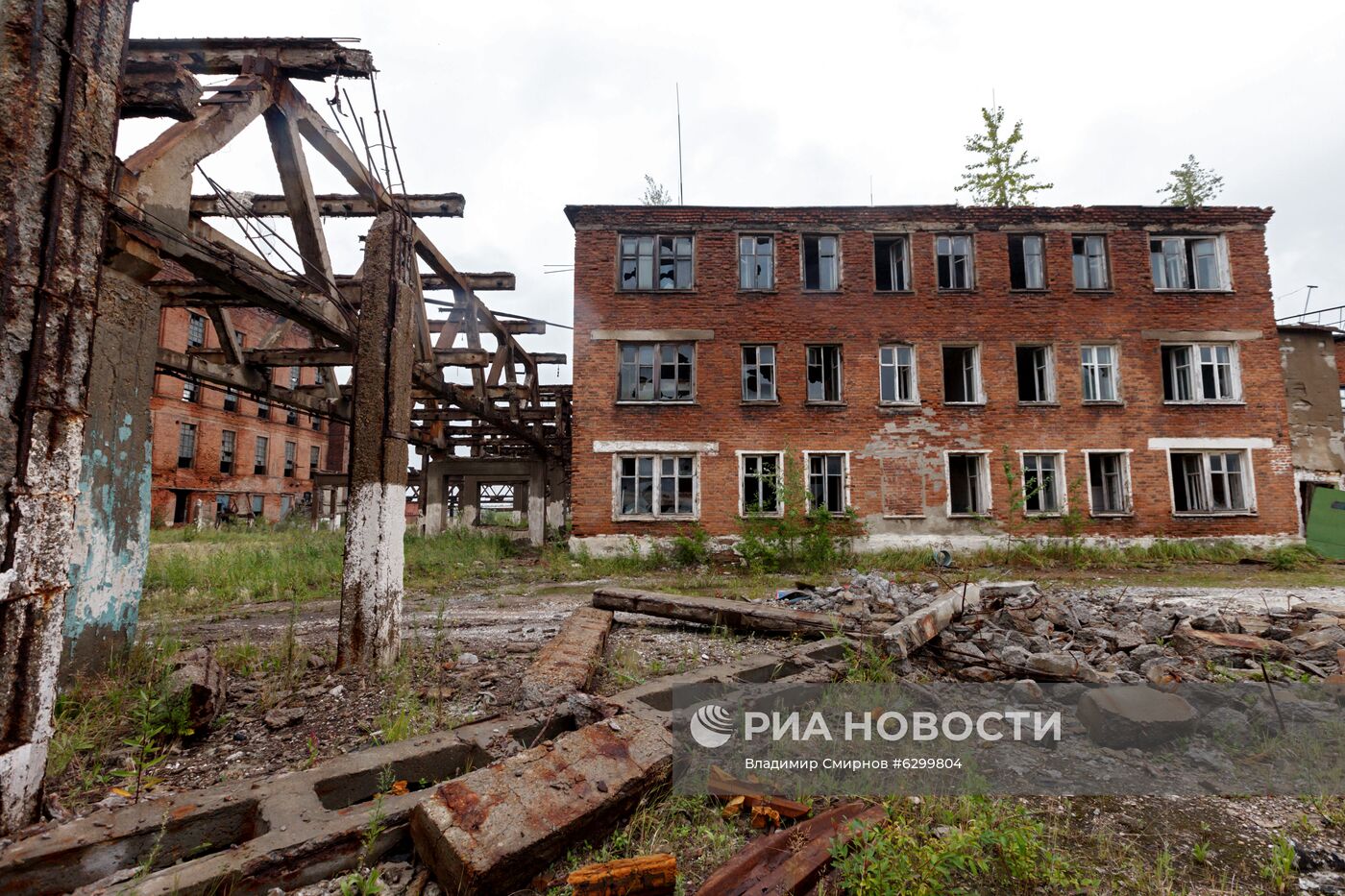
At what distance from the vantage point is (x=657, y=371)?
1469 cm

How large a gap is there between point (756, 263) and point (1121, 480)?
1036cm

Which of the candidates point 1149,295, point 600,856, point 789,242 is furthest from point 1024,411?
point 600,856

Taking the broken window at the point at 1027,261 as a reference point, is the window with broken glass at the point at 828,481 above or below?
below

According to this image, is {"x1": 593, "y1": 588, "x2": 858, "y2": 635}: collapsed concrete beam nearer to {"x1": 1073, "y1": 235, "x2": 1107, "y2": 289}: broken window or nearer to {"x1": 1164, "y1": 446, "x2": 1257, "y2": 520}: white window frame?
{"x1": 1164, "y1": 446, "x2": 1257, "y2": 520}: white window frame

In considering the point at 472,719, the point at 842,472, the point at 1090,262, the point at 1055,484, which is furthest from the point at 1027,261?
the point at 472,719

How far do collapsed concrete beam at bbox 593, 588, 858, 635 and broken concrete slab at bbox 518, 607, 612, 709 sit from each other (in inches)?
28.0

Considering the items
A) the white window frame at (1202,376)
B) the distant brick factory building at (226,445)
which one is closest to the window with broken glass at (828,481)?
the white window frame at (1202,376)

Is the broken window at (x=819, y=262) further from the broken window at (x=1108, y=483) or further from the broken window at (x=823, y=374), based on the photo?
the broken window at (x=1108, y=483)

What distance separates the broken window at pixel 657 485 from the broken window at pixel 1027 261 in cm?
964

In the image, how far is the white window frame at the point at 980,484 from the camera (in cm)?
1423

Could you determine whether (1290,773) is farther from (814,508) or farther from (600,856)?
(814,508)

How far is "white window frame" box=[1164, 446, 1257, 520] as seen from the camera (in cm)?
1441

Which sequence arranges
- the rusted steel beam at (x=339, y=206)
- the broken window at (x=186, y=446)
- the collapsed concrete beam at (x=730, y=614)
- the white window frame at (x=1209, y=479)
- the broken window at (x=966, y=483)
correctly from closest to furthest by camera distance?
1. the collapsed concrete beam at (x=730, y=614)
2. the rusted steel beam at (x=339, y=206)
3. the white window frame at (x=1209, y=479)
4. the broken window at (x=966, y=483)
5. the broken window at (x=186, y=446)

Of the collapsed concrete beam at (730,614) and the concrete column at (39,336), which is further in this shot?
the collapsed concrete beam at (730,614)
